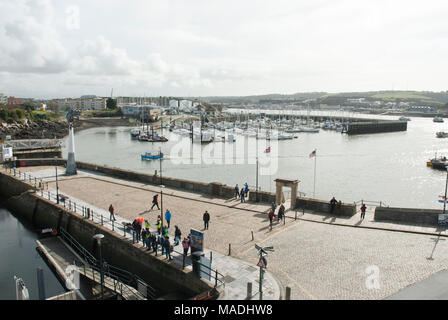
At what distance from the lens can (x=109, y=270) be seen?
660 inches

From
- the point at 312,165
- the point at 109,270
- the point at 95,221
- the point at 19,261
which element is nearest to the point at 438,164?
the point at 312,165

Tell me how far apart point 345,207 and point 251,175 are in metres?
28.6

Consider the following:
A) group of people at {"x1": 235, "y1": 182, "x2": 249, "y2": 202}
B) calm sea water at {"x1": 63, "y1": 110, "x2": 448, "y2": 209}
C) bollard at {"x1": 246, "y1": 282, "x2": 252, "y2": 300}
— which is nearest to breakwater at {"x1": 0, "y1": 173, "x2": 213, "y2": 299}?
bollard at {"x1": 246, "y1": 282, "x2": 252, "y2": 300}

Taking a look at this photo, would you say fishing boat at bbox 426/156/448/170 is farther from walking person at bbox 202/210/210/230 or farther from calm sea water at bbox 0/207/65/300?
calm sea water at bbox 0/207/65/300

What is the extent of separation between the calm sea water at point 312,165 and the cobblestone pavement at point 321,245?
18198 mm

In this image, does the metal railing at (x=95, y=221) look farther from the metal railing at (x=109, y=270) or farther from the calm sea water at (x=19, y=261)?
the calm sea water at (x=19, y=261)

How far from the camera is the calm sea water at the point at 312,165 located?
39.8 meters

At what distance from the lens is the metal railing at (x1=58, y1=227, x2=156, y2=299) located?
1451 centimetres

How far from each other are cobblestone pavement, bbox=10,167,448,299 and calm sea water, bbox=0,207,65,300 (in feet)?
15.3

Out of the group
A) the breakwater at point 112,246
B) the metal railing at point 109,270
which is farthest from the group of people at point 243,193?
the metal railing at point 109,270

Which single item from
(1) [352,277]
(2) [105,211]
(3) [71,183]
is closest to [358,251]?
(1) [352,277]

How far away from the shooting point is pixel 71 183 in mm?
29547

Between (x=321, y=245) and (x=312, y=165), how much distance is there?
42704 millimetres
